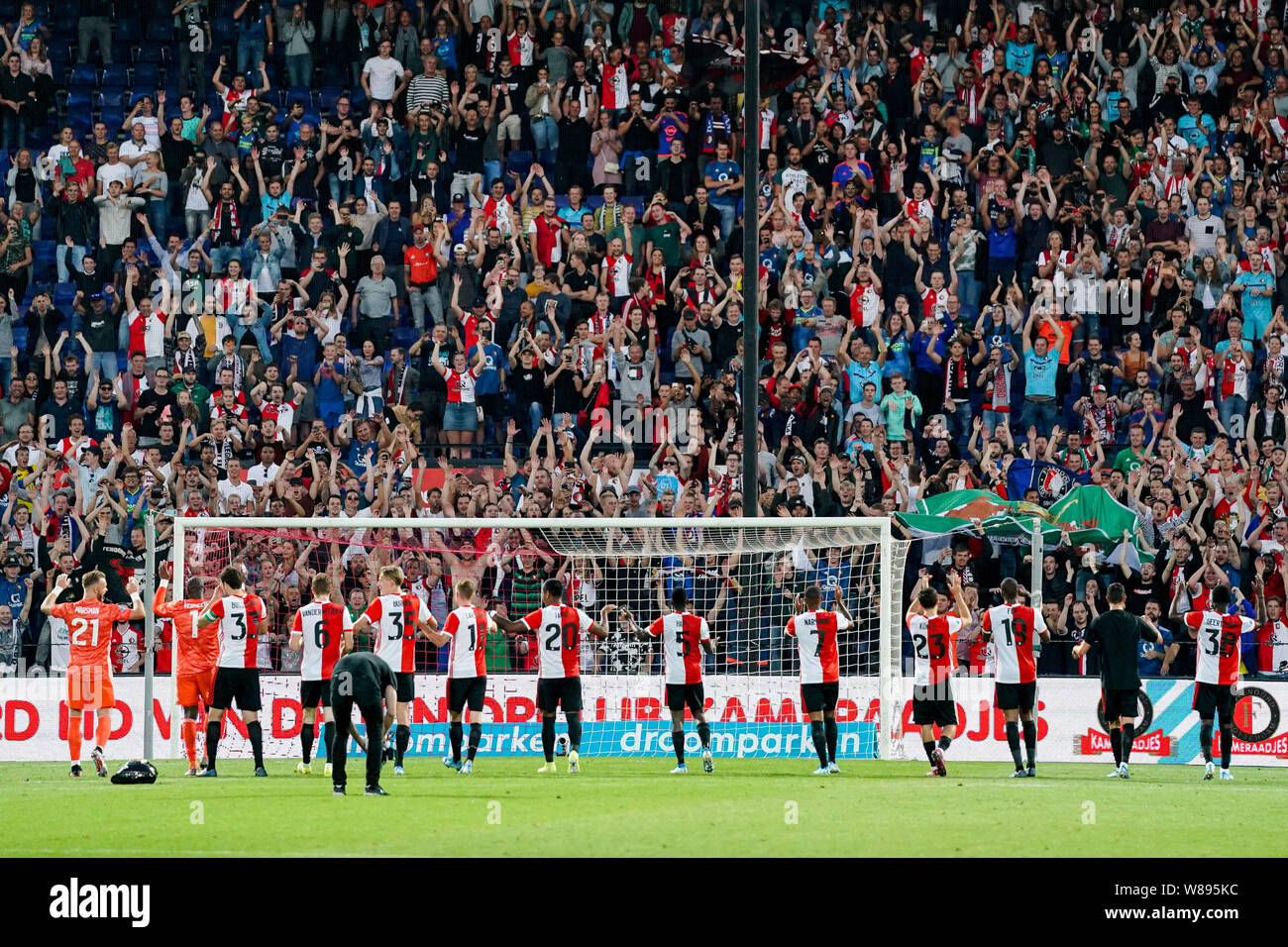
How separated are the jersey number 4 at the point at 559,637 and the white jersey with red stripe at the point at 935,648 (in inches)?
140

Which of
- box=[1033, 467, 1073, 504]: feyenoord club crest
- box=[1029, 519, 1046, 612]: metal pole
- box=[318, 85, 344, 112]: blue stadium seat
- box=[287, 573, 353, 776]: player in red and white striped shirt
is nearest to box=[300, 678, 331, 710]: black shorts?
box=[287, 573, 353, 776]: player in red and white striped shirt

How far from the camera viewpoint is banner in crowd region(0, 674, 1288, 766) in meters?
20.7

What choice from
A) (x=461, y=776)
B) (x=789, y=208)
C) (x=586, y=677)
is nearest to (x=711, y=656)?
(x=586, y=677)

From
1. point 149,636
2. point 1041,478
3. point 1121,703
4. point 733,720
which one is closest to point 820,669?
point 733,720

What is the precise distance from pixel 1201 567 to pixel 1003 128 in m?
8.41

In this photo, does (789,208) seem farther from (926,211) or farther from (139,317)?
(139,317)

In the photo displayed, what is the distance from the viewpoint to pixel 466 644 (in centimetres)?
1869

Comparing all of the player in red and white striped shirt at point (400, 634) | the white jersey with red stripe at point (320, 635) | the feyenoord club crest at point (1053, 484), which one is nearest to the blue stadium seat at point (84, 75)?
the white jersey with red stripe at point (320, 635)

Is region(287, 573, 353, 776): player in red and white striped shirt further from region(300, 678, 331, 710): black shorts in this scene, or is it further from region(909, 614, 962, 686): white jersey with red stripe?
region(909, 614, 962, 686): white jersey with red stripe

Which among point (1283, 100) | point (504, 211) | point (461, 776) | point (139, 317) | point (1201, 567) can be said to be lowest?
point (461, 776)

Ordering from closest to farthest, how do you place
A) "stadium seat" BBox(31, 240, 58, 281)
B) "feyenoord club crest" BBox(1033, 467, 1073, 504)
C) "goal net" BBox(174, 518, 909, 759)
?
1. "goal net" BBox(174, 518, 909, 759)
2. "feyenoord club crest" BBox(1033, 467, 1073, 504)
3. "stadium seat" BBox(31, 240, 58, 281)

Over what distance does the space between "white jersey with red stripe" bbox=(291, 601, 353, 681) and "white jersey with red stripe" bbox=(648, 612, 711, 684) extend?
10.6 feet

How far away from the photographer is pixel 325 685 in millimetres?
18438

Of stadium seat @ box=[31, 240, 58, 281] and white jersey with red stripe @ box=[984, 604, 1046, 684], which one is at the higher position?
stadium seat @ box=[31, 240, 58, 281]
